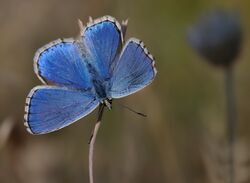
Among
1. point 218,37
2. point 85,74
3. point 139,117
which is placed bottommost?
point 139,117

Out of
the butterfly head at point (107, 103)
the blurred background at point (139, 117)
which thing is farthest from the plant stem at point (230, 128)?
the butterfly head at point (107, 103)

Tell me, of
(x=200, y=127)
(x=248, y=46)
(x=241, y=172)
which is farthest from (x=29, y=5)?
(x=241, y=172)

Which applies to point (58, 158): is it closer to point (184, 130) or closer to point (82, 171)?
point (82, 171)

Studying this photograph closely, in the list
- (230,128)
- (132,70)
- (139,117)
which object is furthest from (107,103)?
(139,117)

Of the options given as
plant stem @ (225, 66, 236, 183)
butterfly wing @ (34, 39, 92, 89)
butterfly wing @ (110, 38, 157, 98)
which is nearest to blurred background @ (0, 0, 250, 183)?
plant stem @ (225, 66, 236, 183)

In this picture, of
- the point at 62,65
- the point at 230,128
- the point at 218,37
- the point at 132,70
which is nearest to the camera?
the point at 132,70

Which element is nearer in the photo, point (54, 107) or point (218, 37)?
point (54, 107)

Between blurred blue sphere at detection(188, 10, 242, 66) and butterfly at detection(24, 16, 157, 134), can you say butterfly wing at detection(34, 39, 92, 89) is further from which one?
blurred blue sphere at detection(188, 10, 242, 66)

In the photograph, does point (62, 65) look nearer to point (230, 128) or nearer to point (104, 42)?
point (104, 42)
